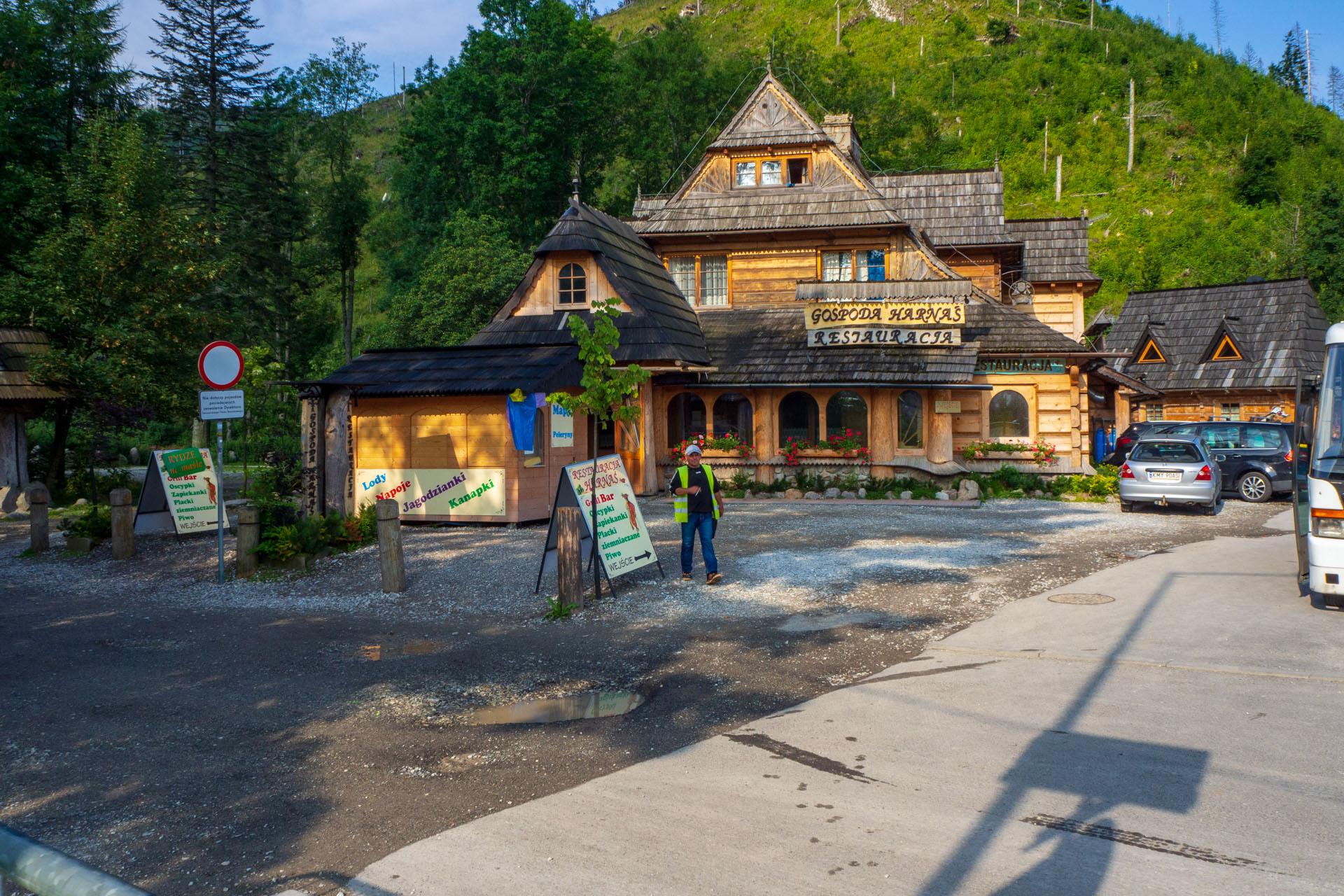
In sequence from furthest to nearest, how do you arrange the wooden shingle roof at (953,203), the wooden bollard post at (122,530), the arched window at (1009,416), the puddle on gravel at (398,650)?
the wooden shingle roof at (953,203) < the arched window at (1009,416) < the wooden bollard post at (122,530) < the puddle on gravel at (398,650)

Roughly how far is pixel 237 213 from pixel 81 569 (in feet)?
108

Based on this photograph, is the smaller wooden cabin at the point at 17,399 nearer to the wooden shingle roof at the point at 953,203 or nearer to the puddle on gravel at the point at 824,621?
the puddle on gravel at the point at 824,621

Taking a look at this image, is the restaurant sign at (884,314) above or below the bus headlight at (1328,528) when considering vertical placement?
above

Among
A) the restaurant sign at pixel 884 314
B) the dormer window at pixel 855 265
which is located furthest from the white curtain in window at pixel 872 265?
the restaurant sign at pixel 884 314

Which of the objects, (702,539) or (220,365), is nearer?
(702,539)

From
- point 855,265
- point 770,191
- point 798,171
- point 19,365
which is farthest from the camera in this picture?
point 798,171

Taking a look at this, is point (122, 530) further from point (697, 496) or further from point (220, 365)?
point (697, 496)

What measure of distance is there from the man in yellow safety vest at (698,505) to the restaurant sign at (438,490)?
676 centimetres

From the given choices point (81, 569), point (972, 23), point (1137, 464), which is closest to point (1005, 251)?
point (1137, 464)

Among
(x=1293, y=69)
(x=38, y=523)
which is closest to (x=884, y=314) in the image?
(x=38, y=523)

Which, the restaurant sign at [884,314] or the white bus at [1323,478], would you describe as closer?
the white bus at [1323,478]

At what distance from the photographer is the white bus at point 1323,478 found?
888cm

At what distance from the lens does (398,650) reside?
28.6 feet

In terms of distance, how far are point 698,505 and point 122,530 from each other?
9819 mm
